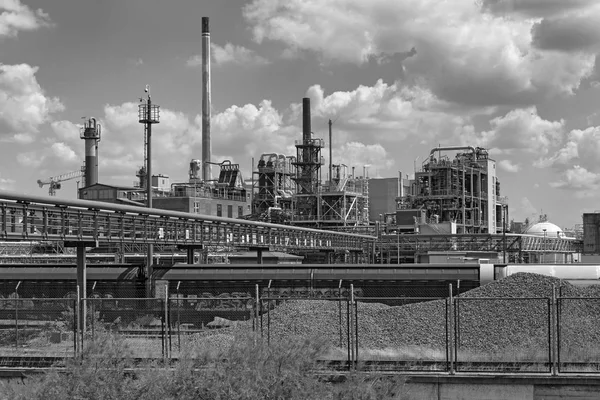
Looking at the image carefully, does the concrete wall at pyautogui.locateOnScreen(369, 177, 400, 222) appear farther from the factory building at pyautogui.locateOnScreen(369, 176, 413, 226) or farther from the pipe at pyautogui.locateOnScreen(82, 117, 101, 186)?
the pipe at pyautogui.locateOnScreen(82, 117, 101, 186)

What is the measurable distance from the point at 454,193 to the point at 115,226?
6029 cm

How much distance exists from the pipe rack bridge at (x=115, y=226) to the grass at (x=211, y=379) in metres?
13.4

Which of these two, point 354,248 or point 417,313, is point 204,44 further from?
point 417,313

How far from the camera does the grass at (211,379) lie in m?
13.7

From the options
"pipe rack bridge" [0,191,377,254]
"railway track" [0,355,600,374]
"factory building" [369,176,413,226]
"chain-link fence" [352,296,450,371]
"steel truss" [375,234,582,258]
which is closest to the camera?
"railway track" [0,355,600,374]

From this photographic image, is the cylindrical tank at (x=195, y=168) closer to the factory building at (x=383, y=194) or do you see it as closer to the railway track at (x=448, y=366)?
the factory building at (x=383, y=194)

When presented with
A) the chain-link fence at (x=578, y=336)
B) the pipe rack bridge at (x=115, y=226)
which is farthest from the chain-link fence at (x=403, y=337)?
the pipe rack bridge at (x=115, y=226)

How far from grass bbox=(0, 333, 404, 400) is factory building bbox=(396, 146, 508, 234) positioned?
7214 cm

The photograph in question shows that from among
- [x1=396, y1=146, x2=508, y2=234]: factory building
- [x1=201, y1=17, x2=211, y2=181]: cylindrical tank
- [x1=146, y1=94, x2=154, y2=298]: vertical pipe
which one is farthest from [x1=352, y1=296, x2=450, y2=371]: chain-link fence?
[x1=201, y1=17, x2=211, y2=181]: cylindrical tank

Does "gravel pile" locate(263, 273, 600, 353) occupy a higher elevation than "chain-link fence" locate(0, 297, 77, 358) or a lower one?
higher

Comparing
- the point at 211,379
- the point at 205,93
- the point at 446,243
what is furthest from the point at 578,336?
the point at 205,93

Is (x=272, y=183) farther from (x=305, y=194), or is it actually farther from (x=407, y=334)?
(x=407, y=334)

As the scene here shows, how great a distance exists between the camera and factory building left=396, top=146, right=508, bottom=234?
89.1 metres

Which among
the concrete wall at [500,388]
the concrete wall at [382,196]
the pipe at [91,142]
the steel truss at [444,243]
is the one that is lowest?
the concrete wall at [500,388]
